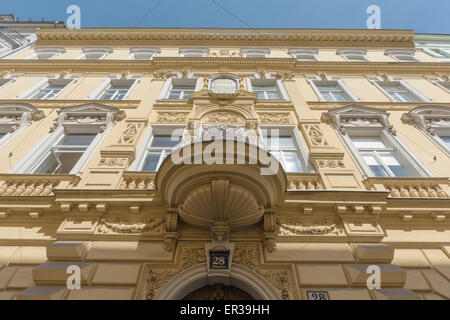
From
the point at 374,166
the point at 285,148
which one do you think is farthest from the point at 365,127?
the point at 285,148

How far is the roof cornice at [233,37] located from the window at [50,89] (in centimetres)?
552

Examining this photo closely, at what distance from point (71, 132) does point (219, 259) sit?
711 cm

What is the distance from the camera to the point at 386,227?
5172 mm

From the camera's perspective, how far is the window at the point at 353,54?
1425 cm

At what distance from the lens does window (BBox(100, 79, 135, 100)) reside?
10.5 m

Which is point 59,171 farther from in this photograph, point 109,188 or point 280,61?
point 280,61

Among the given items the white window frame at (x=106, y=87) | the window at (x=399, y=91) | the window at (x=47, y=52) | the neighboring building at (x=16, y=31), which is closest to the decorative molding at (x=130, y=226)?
the white window frame at (x=106, y=87)

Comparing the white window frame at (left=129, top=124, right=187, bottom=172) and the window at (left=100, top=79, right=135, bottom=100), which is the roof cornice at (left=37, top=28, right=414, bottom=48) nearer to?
the window at (left=100, top=79, right=135, bottom=100)

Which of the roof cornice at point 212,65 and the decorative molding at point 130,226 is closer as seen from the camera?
the decorative molding at point 130,226

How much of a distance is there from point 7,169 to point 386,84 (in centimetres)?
1523

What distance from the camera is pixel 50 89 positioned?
10922mm

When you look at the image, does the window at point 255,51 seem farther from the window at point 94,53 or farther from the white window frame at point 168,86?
the window at point 94,53

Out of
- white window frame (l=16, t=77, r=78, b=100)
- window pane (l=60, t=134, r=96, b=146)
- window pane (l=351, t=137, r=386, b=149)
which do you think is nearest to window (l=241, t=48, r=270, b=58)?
window pane (l=351, t=137, r=386, b=149)
